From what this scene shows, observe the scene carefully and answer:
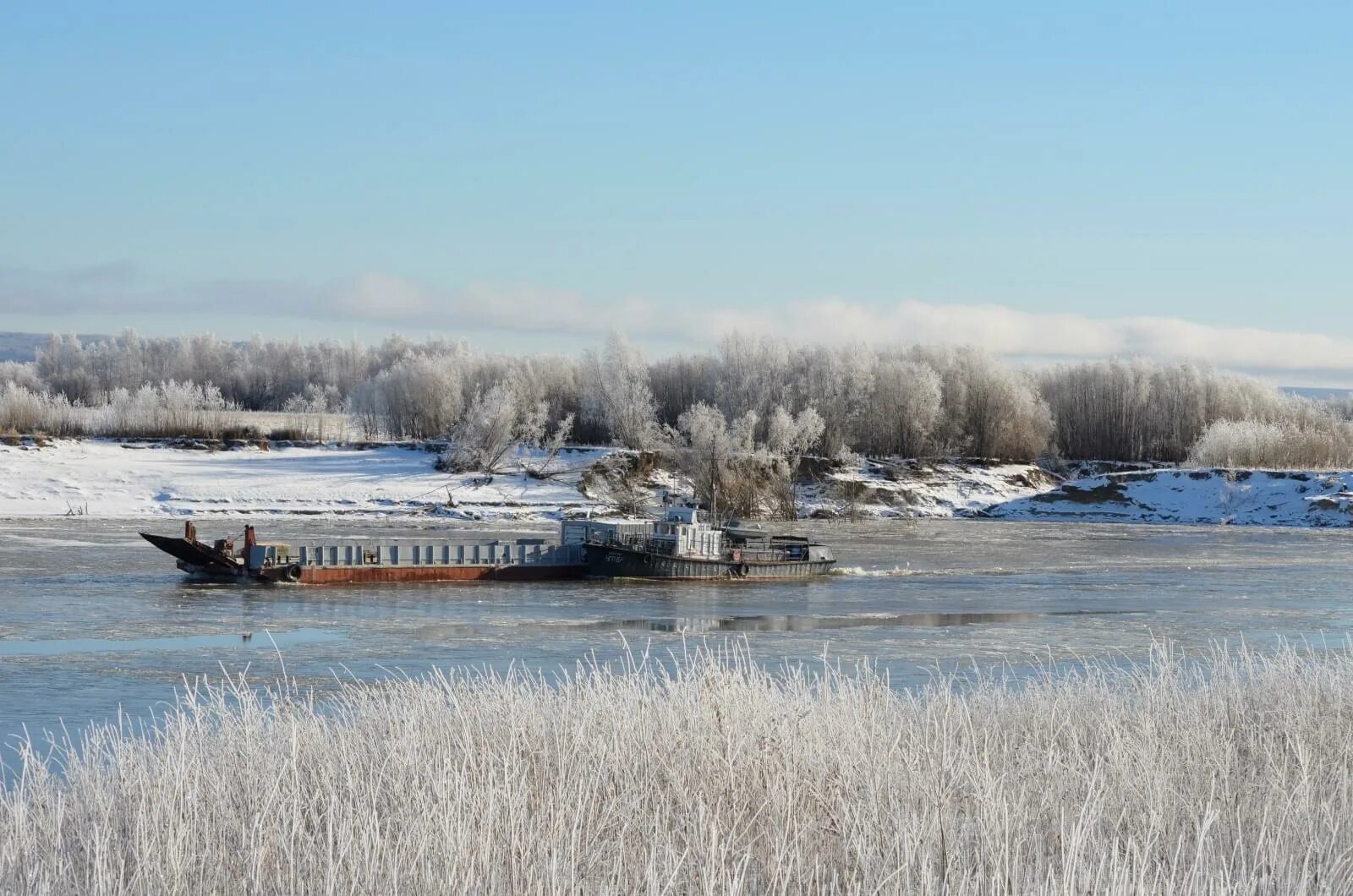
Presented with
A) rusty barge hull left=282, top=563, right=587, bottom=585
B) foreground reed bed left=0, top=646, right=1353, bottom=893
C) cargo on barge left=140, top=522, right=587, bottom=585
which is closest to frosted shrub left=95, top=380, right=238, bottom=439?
cargo on barge left=140, top=522, right=587, bottom=585

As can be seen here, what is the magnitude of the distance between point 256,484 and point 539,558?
32.2m

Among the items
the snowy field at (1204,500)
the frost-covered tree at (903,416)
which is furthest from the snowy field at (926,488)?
the frost-covered tree at (903,416)

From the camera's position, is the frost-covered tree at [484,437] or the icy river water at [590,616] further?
the frost-covered tree at [484,437]

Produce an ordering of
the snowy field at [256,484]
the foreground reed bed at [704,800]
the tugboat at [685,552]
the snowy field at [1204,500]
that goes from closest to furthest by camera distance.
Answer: the foreground reed bed at [704,800] < the tugboat at [685,552] < the snowy field at [256,484] < the snowy field at [1204,500]

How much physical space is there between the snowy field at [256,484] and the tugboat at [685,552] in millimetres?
23541

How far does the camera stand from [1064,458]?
114m

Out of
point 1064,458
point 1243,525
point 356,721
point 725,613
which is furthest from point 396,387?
point 356,721

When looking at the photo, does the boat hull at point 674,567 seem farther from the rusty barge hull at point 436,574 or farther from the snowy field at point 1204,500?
the snowy field at point 1204,500

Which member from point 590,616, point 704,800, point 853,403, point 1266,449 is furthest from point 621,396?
point 704,800

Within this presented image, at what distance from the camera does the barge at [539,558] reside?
43.6m

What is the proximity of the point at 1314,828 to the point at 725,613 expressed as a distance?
28199mm

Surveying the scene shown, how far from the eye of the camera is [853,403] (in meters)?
104

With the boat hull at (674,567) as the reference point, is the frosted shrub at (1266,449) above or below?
above

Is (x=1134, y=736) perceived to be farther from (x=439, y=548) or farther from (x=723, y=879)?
(x=439, y=548)
